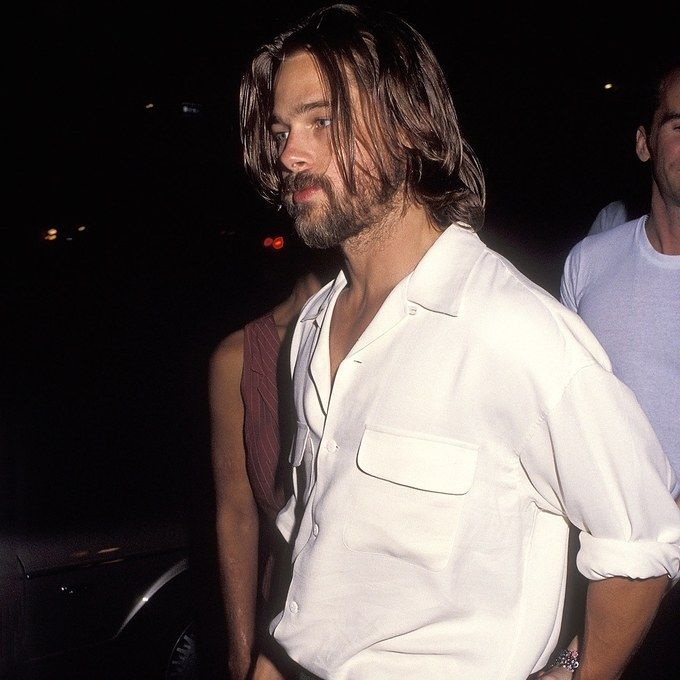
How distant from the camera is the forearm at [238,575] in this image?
2619 millimetres

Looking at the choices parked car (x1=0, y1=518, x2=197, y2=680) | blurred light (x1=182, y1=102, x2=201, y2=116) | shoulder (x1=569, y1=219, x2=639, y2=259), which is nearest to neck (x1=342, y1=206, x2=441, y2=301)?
shoulder (x1=569, y1=219, x2=639, y2=259)

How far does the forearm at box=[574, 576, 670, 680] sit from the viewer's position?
136 centimetres

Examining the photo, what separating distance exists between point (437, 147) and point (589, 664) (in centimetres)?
124

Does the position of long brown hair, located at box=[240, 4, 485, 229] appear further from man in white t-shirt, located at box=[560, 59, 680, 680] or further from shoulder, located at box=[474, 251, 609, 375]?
man in white t-shirt, located at box=[560, 59, 680, 680]

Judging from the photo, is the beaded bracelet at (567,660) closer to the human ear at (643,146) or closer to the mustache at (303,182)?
the mustache at (303,182)

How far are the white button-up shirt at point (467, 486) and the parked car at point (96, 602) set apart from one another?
67.7 inches

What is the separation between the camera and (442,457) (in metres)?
1.39

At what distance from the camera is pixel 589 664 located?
1.44 m

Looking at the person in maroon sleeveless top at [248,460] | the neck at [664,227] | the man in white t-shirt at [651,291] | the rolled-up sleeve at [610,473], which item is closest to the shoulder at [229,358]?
the person in maroon sleeveless top at [248,460]

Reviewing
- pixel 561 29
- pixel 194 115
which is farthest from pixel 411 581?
pixel 561 29

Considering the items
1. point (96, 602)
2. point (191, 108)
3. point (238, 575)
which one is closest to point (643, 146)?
point (238, 575)

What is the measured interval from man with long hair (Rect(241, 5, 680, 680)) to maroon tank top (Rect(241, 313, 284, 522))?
690 millimetres

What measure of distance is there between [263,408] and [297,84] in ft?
3.62

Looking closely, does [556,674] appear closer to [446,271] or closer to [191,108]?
[446,271]
